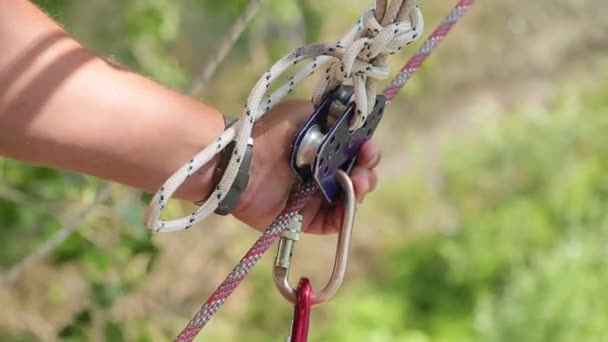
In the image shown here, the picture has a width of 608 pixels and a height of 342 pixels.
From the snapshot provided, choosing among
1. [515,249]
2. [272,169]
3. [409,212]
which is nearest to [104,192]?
[272,169]

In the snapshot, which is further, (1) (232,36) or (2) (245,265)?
(1) (232,36)

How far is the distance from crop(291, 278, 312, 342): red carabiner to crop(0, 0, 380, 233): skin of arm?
0.07 metres

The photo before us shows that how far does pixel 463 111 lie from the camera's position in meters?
2.48

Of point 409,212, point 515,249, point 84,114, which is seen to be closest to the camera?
point 84,114

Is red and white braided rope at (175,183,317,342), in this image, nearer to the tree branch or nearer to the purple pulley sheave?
the purple pulley sheave

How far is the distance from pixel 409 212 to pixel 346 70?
163cm

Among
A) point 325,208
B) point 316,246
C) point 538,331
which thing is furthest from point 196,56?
point 325,208

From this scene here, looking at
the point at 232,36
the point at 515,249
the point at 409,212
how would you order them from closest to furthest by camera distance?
the point at 232,36
the point at 515,249
the point at 409,212

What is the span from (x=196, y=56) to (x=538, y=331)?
3.70 feet

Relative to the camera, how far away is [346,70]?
1.85 feet

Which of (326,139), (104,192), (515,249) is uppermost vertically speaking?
(515,249)

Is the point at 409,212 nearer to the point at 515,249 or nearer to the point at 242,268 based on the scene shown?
the point at 515,249

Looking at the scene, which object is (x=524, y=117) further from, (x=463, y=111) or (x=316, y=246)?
(x=316, y=246)

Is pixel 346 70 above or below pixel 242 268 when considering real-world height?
above
